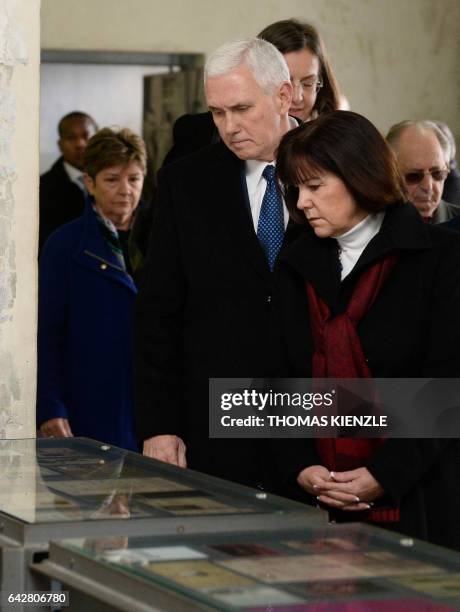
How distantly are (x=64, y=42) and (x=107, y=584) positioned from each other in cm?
624

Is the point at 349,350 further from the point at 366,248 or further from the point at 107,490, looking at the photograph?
the point at 107,490

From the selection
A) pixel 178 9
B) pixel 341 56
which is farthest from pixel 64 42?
pixel 341 56

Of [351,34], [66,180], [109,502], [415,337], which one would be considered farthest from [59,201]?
[109,502]

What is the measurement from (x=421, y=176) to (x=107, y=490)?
2.32m

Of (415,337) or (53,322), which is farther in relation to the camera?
(53,322)

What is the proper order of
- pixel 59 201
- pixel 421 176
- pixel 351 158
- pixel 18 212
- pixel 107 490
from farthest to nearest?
pixel 59 201 → pixel 421 176 → pixel 18 212 → pixel 351 158 → pixel 107 490

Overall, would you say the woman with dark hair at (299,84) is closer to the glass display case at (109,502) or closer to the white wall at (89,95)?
the glass display case at (109,502)

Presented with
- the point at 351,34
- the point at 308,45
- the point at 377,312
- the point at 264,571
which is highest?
the point at 351,34

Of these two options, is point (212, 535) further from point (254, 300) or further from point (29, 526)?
point (254, 300)

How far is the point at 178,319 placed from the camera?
3.52m

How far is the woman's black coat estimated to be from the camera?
2994 mm

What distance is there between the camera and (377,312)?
10.0 ft

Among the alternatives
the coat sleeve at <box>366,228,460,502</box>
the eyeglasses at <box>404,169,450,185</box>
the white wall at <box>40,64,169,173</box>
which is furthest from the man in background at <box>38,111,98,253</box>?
the coat sleeve at <box>366,228,460,502</box>

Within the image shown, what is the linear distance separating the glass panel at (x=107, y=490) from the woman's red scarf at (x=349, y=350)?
430 mm
